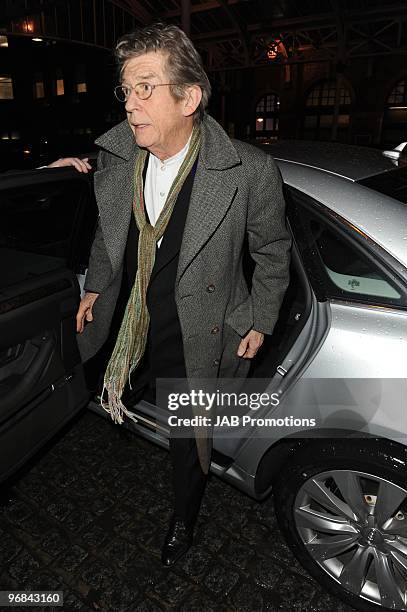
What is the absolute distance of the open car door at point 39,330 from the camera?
1.82m

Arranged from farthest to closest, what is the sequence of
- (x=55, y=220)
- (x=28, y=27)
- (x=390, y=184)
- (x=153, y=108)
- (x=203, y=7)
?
(x=203, y=7)
(x=28, y=27)
(x=55, y=220)
(x=390, y=184)
(x=153, y=108)

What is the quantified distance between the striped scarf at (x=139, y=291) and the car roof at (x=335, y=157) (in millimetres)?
564

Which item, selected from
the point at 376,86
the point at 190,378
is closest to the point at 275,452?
the point at 190,378

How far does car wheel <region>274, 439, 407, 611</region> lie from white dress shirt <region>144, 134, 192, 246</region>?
41.4 inches

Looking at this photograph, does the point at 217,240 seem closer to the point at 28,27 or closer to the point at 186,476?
the point at 186,476

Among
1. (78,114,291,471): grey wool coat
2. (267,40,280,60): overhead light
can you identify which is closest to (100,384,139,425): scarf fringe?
(78,114,291,471): grey wool coat

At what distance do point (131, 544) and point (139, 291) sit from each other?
4.02 feet

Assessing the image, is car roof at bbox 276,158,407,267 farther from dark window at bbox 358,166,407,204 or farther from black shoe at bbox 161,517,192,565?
black shoe at bbox 161,517,192,565

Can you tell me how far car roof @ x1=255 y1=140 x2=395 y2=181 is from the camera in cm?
186

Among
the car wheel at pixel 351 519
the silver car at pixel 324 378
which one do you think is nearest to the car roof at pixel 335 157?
the silver car at pixel 324 378

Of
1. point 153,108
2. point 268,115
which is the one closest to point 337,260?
point 153,108

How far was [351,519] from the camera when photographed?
5.69 feet

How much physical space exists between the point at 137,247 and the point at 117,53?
Result: 71 cm

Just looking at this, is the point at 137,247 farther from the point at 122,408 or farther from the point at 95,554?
the point at 95,554
